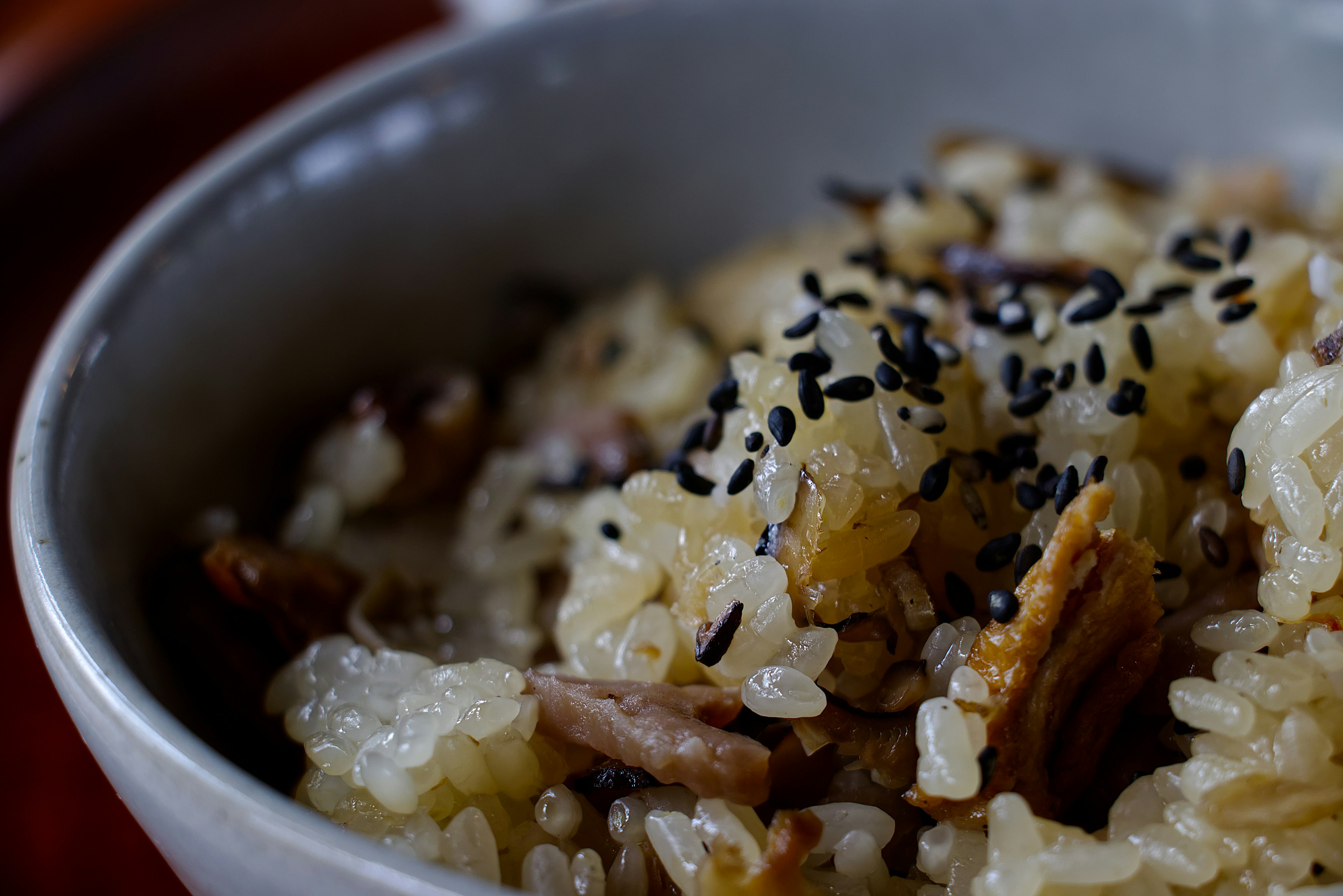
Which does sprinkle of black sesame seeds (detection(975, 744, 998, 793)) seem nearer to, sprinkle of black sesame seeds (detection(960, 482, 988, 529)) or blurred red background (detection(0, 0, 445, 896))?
sprinkle of black sesame seeds (detection(960, 482, 988, 529))

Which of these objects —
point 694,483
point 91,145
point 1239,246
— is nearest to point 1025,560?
point 694,483

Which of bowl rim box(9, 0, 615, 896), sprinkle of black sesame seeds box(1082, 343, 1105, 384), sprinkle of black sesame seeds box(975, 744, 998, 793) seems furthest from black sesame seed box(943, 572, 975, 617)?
bowl rim box(9, 0, 615, 896)

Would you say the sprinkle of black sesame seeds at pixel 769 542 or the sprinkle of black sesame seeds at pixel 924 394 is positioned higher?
the sprinkle of black sesame seeds at pixel 924 394

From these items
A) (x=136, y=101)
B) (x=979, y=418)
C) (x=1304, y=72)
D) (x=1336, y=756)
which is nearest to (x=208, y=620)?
(x=979, y=418)

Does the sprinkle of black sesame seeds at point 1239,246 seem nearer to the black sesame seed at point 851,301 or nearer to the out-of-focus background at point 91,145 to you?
the black sesame seed at point 851,301

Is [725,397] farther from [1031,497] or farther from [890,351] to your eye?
[1031,497]

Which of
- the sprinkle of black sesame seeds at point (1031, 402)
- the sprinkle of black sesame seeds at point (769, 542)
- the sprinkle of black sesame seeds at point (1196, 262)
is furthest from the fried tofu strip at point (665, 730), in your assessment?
the sprinkle of black sesame seeds at point (1196, 262)
